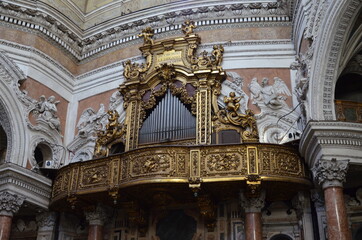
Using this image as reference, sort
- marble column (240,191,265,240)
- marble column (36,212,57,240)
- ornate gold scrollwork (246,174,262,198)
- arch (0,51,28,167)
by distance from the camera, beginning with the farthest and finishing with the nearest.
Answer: marble column (36,212,57,240), arch (0,51,28,167), marble column (240,191,265,240), ornate gold scrollwork (246,174,262,198)

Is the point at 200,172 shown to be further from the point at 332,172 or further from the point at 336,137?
the point at 336,137

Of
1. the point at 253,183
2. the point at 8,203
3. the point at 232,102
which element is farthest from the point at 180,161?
the point at 8,203

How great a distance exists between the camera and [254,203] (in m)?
11.8

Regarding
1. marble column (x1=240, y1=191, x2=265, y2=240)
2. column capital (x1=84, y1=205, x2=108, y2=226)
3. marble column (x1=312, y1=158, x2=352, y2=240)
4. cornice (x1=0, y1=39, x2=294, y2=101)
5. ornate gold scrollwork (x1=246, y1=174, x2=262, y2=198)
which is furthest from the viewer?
cornice (x1=0, y1=39, x2=294, y2=101)

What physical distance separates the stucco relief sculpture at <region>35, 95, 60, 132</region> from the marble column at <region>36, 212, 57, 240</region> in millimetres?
2645

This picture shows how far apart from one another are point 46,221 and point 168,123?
14.8 ft

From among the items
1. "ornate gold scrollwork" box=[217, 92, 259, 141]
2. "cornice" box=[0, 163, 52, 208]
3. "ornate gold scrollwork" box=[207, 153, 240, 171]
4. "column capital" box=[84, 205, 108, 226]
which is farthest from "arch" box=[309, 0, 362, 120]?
"cornice" box=[0, 163, 52, 208]

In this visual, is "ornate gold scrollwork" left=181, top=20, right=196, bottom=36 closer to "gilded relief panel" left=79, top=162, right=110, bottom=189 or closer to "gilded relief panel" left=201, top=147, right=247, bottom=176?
"gilded relief panel" left=201, top=147, right=247, bottom=176

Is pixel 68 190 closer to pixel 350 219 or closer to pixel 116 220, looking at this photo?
pixel 116 220

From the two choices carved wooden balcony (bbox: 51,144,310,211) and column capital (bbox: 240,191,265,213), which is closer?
carved wooden balcony (bbox: 51,144,310,211)

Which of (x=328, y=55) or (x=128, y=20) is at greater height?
(x=128, y=20)

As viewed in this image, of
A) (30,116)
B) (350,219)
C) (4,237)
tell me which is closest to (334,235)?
(350,219)

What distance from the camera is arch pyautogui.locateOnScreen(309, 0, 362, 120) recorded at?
440 inches

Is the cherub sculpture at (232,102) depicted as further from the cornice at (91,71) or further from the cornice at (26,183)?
the cornice at (26,183)
